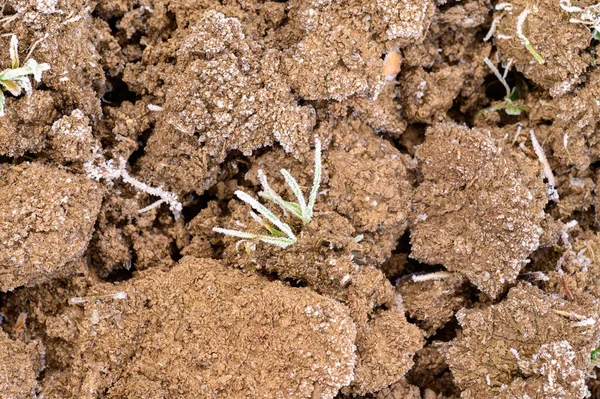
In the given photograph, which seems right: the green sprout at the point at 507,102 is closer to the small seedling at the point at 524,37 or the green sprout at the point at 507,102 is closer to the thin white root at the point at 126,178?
the small seedling at the point at 524,37

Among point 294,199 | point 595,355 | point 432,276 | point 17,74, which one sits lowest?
point 595,355

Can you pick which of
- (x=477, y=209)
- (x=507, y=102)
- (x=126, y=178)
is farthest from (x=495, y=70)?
(x=126, y=178)

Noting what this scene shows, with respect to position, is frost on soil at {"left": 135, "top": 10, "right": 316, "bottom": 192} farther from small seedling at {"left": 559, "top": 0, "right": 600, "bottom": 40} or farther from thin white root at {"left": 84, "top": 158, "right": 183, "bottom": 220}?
small seedling at {"left": 559, "top": 0, "right": 600, "bottom": 40}

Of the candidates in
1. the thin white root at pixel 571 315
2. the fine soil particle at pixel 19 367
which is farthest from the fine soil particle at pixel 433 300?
the fine soil particle at pixel 19 367

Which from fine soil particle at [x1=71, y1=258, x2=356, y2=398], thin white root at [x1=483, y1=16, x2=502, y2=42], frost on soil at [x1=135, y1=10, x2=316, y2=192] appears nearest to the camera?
fine soil particle at [x1=71, y1=258, x2=356, y2=398]

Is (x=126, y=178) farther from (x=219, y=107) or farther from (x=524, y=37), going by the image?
(x=524, y=37)

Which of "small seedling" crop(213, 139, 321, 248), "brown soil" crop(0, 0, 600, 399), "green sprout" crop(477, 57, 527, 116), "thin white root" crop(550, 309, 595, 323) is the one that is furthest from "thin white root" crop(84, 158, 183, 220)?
"thin white root" crop(550, 309, 595, 323)
